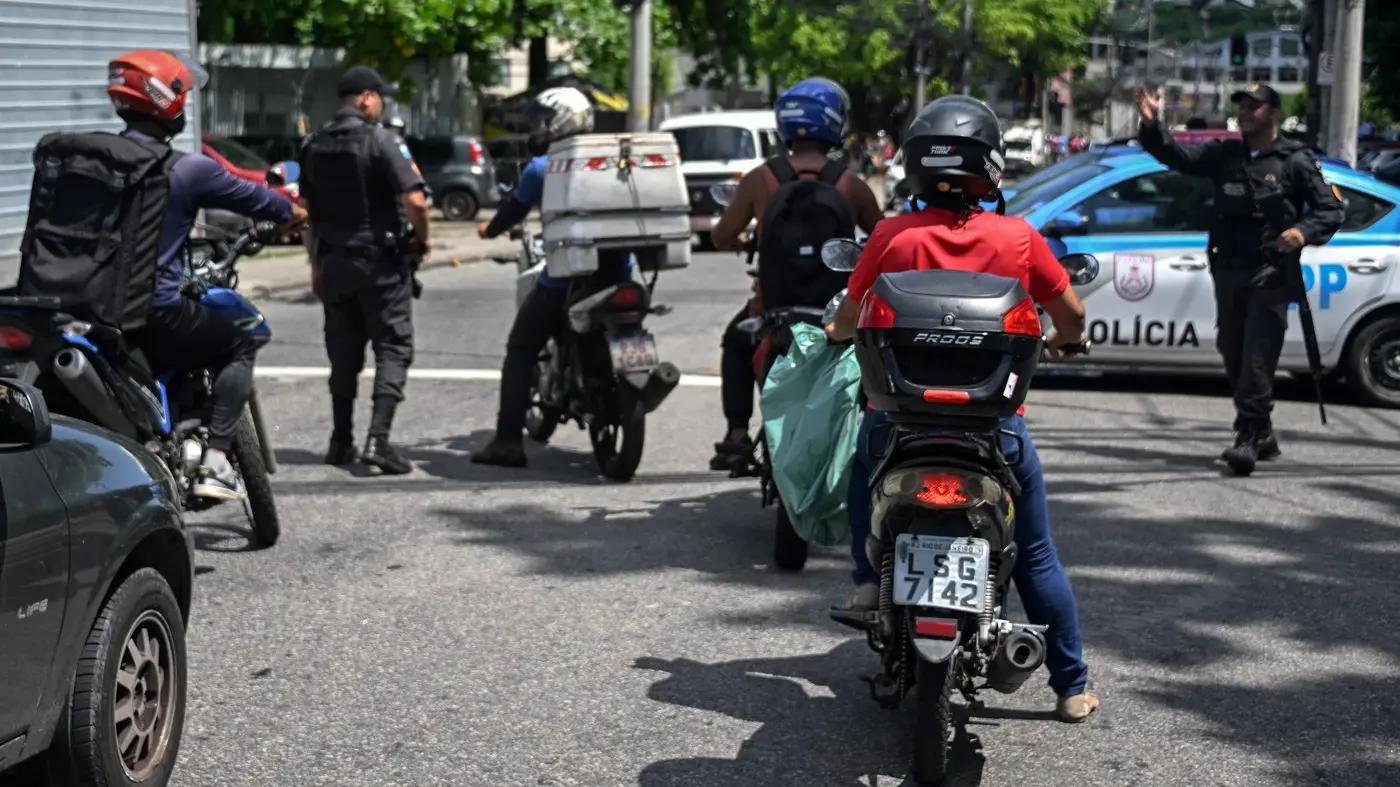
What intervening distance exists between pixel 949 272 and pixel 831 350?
1786mm

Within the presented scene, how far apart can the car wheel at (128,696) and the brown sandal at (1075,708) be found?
2.30 metres

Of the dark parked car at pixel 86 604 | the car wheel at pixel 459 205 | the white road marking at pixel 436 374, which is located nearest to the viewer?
the dark parked car at pixel 86 604

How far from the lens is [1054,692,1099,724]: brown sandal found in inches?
195

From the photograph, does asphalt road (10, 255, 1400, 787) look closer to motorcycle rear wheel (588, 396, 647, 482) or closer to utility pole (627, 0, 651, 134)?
motorcycle rear wheel (588, 396, 647, 482)

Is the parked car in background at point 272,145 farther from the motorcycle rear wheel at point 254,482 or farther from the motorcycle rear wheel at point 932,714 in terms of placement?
the motorcycle rear wheel at point 932,714

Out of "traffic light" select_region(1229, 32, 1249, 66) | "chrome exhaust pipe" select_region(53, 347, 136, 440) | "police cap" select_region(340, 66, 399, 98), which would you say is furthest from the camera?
"traffic light" select_region(1229, 32, 1249, 66)

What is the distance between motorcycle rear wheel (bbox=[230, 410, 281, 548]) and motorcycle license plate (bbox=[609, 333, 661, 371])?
1.79m

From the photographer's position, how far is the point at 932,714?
14.1ft

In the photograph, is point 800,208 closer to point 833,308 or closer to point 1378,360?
point 833,308

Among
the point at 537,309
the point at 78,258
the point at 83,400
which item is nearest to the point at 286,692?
the point at 83,400

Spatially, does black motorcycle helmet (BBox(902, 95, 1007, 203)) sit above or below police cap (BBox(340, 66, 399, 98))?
below

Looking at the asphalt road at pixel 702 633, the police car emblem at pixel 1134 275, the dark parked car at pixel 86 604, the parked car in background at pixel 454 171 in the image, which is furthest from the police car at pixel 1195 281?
the parked car in background at pixel 454 171

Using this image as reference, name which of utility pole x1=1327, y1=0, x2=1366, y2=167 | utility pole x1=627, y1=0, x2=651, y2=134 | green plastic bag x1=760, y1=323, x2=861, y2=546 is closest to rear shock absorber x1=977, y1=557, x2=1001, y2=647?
green plastic bag x1=760, y1=323, x2=861, y2=546

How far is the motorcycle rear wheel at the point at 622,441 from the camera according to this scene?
8.37 m
